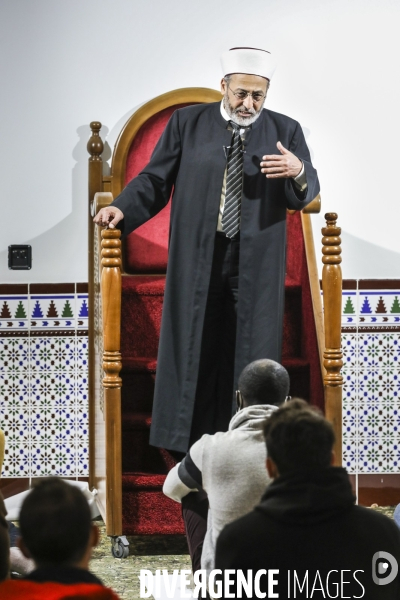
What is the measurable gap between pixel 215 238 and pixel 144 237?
932 millimetres

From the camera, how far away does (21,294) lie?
4387mm

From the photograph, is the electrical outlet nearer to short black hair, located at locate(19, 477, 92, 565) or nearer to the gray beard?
the gray beard

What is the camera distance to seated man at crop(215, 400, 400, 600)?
182cm

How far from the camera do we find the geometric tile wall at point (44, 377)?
4.40 meters

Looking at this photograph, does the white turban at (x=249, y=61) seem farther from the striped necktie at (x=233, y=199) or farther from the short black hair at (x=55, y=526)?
the short black hair at (x=55, y=526)

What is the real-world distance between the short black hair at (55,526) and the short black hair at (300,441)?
1.40 ft

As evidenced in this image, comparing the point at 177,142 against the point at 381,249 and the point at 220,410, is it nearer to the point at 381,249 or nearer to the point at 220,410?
the point at 220,410

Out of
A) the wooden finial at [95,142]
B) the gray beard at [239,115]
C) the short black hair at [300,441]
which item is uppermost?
the wooden finial at [95,142]

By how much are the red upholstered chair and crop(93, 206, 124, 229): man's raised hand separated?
0.05m

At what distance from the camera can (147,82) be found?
4402mm

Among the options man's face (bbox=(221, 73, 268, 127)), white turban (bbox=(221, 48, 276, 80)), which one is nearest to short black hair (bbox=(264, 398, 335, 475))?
man's face (bbox=(221, 73, 268, 127))

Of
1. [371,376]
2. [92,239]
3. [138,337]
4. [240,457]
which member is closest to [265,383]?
[240,457]

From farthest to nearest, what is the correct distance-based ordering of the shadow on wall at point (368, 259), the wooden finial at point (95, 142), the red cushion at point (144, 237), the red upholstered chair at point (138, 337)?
1. the shadow on wall at point (368, 259)
2. the red cushion at point (144, 237)
3. the wooden finial at point (95, 142)
4. the red upholstered chair at point (138, 337)

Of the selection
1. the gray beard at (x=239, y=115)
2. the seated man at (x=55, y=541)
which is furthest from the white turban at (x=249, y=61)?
the seated man at (x=55, y=541)
